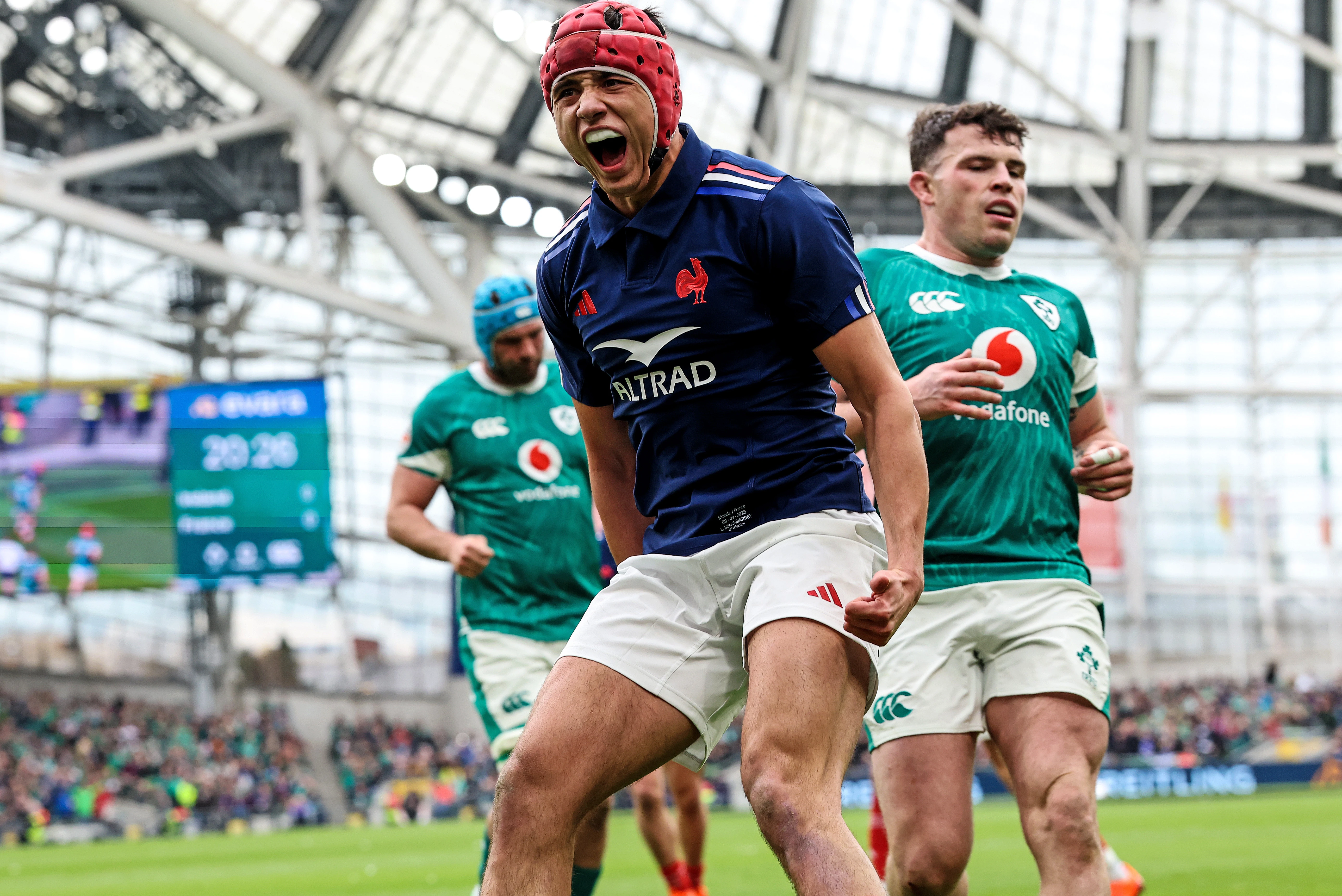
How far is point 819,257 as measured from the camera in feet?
10.1

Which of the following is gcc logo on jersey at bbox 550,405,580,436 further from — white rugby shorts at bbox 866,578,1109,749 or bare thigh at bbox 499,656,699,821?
bare thigh at bbox 499,656,699,821

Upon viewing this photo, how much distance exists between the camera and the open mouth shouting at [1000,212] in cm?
456

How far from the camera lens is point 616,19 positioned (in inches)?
125

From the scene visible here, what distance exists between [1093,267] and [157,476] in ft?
90.0

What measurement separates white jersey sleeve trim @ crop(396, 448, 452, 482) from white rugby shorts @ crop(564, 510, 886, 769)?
3.08m

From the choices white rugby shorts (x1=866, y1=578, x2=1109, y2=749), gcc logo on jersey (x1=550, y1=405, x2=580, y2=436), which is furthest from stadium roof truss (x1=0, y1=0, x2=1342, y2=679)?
white rugby shorts (x1=866, y1=578, x2=1109, y2=749)

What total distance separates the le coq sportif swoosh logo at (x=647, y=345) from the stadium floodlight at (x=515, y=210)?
101 ft

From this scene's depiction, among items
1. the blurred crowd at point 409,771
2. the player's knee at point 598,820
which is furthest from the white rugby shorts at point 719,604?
the blurred crowd at point 409,771

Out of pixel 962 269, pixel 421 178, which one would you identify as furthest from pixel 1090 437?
pixel 421 178

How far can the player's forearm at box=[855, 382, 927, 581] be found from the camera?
307 centimetres

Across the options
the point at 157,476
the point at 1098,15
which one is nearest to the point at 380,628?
the point at 157,476

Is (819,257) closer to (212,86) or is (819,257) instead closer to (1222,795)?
(1222,795)

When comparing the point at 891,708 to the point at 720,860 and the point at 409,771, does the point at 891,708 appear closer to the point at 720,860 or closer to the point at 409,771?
the point at 720,860

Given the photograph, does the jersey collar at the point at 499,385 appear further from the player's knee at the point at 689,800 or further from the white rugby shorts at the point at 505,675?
the player's knee at the point at 689,800
